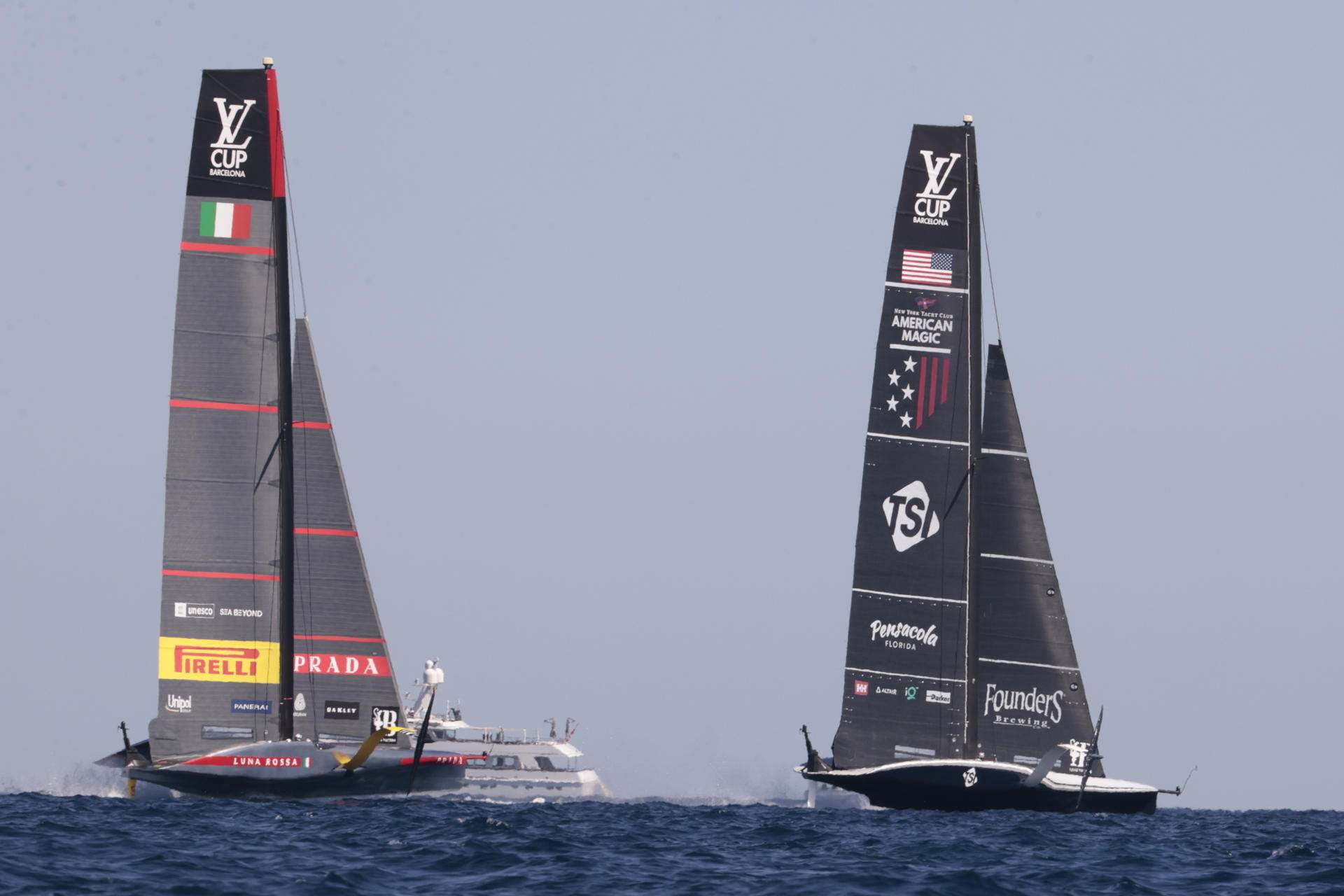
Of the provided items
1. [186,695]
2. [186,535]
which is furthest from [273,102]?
[186,695]

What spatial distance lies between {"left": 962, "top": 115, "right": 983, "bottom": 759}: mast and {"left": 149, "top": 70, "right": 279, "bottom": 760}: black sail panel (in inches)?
593

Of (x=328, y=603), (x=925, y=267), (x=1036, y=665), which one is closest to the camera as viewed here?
(x=328, y=603)

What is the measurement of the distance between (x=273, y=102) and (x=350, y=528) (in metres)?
9.29

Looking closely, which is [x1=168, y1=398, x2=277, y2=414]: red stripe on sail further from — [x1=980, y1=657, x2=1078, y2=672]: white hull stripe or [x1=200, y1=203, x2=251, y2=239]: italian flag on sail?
[x1=980, y1=657, x2=1078, y2=672]: white hull stripe

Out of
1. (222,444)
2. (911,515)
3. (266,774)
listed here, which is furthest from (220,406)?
(911,515)

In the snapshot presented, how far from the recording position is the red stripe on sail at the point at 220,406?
4453 centimetres

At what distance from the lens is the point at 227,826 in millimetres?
36719

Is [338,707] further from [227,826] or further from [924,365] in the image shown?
[924,365]

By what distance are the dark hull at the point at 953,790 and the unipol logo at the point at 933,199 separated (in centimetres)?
1196

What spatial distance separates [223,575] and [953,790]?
16211 mm

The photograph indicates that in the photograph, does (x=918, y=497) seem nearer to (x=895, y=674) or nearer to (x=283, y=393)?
(x=895, y=674)

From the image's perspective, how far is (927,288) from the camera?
47.1 m

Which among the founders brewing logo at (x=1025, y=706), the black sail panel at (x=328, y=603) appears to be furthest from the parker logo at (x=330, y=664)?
the founders brewing logo at (x=1025, y=706)

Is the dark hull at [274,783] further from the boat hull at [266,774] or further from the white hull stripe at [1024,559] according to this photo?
the white hull stripe at [1024,559]
